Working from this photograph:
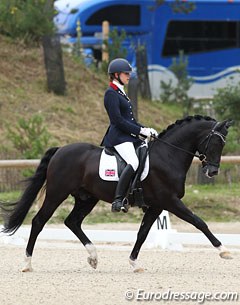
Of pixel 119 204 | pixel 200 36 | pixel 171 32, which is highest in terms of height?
pixel 119 204

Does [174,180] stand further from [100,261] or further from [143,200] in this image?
[100,261]

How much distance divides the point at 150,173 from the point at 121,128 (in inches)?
21.8

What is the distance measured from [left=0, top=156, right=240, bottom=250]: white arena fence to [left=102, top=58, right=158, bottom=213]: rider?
2842 mm

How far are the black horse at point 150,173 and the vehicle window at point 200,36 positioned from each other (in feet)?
64.0

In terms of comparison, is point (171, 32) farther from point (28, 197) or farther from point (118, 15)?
point (28, 197)

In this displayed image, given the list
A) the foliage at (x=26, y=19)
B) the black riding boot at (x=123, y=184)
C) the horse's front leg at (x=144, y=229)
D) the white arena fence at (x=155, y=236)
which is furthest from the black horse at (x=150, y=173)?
the foliage at (x=26, y=19)

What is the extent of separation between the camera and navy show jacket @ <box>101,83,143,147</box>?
31.0ft

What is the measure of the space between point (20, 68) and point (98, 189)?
12886 millimetres

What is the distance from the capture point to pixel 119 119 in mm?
9461

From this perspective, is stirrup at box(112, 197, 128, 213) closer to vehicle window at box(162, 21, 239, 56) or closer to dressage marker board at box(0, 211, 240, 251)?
dressage marker board at box(0, 211, 240, 251)

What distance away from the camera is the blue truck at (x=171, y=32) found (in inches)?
1085

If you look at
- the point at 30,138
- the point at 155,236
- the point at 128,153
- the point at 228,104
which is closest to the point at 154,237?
the point at 155,236

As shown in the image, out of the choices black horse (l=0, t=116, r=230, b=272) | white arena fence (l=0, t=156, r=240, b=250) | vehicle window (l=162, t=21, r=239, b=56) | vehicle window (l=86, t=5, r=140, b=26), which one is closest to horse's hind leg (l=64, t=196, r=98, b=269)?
black horse (l=0, t=116, r=230, b=272)

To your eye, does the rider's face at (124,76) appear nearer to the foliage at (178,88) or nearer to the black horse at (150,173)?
the black horse at (150,173)
